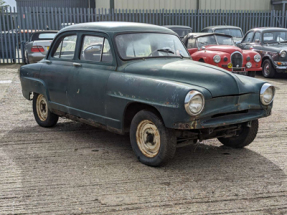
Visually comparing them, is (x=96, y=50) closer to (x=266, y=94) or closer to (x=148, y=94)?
(x=148, y=94)

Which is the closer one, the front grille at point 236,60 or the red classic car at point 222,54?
the red classic car at point 222,54

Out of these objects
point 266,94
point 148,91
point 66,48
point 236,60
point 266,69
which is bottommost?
point 266,69

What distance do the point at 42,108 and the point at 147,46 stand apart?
92.3 inches

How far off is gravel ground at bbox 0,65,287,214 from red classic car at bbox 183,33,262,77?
Result: 4.77 m

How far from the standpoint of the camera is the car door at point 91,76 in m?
5.14

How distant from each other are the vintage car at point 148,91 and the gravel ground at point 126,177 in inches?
12.2

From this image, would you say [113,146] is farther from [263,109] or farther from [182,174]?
[263,109]

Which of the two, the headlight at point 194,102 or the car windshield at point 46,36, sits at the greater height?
the car windshield at point 46,36

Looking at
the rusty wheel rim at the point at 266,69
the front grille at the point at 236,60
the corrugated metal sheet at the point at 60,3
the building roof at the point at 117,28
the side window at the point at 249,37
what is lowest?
the rusty wheel rim at the point at 266,69

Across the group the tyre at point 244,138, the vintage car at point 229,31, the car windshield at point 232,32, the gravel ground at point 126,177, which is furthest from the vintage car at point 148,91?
the car windshield at point 232,32

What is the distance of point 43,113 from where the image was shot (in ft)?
21.7

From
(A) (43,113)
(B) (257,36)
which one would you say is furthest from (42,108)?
(B) (257,36)

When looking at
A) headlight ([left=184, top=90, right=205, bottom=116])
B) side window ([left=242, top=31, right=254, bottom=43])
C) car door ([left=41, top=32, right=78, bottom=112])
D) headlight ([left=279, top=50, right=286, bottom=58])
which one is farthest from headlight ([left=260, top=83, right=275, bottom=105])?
side window ([left=242, top=31, right=254, bottom=43])

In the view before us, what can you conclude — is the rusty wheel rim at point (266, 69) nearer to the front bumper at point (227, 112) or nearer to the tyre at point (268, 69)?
the tyre at point (268, 69)
